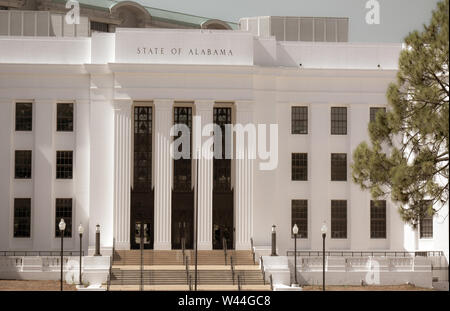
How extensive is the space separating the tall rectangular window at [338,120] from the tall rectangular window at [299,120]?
172 cm

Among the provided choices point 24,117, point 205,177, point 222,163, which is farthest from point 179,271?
point 24,117

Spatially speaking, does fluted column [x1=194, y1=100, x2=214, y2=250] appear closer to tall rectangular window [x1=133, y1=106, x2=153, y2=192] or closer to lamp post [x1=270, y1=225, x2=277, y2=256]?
tall rectangular window [x1=133, y1=106, x2=153, y2=192]

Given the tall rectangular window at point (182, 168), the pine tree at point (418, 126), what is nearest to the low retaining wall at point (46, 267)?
the tall rectangular window at point (182, 168)

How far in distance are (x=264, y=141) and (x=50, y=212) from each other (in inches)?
541

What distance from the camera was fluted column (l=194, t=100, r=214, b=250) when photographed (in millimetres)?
56031

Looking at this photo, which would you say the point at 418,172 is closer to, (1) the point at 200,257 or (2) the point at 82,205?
(1) the point at 200,257

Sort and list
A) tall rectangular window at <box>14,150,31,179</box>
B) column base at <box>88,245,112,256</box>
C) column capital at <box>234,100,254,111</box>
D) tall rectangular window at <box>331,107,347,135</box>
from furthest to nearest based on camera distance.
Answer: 1. tall rectangular window at <box>331,107,347,135</box>
2. tall rectangular window at <box>14,150,31,179</box>
3. column capital at <box>234,100,254,111</box>
4. column base at <box>88,245,112,256</box>

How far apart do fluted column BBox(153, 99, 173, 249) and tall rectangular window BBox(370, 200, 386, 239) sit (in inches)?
497

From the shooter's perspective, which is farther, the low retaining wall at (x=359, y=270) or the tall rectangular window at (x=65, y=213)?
the tall rectangular window at (x=65, y=213)

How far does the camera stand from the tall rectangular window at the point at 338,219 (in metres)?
57.9

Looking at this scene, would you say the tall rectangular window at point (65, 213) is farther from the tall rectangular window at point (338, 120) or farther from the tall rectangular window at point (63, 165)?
the tall rectangular window at point (338, 120)

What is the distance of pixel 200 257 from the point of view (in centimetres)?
5462

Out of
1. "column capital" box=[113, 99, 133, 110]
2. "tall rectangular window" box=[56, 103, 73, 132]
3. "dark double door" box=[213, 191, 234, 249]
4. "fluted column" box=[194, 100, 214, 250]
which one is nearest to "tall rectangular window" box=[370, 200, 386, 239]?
"dark double door" box=[213, 191, 234, 249]

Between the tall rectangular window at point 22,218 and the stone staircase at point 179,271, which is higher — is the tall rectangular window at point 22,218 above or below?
above
